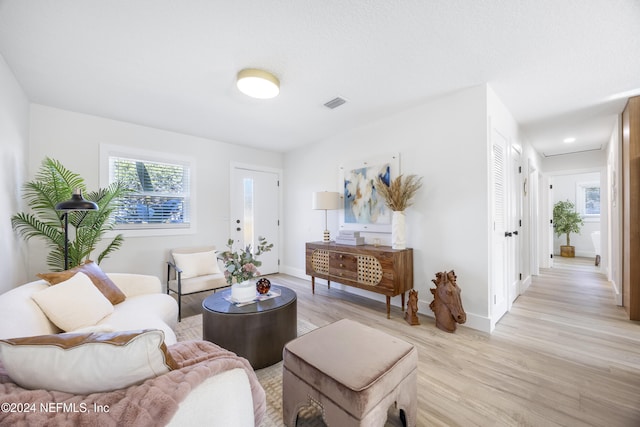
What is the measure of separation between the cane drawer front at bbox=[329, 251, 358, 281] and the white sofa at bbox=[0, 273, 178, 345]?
1882 millimetres

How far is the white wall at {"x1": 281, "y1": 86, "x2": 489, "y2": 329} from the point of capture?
2.59 meters

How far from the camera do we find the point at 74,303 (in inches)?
68.4

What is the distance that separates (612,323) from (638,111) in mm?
2278

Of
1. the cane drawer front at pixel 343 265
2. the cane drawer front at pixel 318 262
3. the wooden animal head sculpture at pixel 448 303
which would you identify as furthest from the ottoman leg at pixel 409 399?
the cane drawer front at pixel 318 262

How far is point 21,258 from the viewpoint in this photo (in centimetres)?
267

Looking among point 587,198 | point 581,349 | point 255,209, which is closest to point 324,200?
point 255,209

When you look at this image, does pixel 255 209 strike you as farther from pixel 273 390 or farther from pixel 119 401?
pixel 119 401

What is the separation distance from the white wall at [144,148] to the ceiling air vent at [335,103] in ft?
7.38

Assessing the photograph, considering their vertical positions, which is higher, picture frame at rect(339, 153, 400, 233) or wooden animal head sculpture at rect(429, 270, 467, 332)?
picture frame at rect(339, 153, 400, 233)

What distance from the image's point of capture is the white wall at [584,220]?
665cm

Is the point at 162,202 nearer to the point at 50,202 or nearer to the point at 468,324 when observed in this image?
the point at 50,202

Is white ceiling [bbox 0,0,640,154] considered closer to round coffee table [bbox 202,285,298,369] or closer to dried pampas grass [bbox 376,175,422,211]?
dried pampas grass [bbox 376,175,422,211]

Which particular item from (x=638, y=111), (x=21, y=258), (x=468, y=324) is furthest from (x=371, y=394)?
(x=638, y=111)

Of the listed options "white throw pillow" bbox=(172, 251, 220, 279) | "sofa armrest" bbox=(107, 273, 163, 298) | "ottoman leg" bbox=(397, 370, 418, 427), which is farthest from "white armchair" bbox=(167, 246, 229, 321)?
"ottoman leg" bbox=(397, 370, 418, 427)
